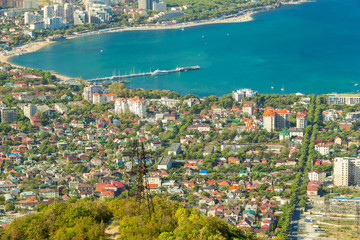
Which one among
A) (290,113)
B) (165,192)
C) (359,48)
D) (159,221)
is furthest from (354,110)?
(159,221)

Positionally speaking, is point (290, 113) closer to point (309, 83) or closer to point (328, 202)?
point (309, 83)

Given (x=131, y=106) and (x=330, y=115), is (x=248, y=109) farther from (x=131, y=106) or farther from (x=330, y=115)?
(x=131, y=106)

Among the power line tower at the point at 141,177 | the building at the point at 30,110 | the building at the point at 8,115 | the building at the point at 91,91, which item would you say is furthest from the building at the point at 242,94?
the power line tower at the point at 141,177

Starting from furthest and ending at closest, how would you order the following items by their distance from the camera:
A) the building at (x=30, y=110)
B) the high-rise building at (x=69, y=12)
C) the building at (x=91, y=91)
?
1. the high-rise building at (x=69, y=12)
2. the building at (x=91, y=91)
3. the building at (x=30, y=110)

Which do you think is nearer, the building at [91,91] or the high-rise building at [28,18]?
the building at [91,91]

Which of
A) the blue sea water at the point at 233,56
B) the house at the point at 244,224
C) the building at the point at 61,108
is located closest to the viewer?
the house at the point at 244,224

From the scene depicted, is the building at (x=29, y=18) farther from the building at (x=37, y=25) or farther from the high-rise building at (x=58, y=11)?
the high-rise building at (x=58, y=11)

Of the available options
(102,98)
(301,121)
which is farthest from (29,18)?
(301,121)
